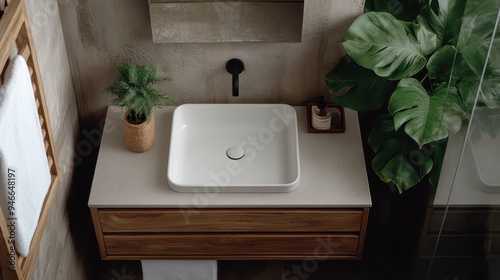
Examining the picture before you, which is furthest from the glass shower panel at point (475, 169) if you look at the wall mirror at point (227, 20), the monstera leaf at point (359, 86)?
the wall mirror at point (227, 20)

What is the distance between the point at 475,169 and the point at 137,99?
3.71ft

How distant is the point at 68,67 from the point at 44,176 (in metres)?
0.60

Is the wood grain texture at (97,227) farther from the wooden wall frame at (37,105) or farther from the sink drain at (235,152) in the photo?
the sink drain at (235,152)

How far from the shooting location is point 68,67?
267 centimetres

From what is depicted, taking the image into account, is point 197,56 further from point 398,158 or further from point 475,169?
point 475,169

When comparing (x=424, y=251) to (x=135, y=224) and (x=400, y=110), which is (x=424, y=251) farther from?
(x=135, y=224)

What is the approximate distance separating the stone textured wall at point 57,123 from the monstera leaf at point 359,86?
3.13ft

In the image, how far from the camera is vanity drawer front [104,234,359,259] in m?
2.60

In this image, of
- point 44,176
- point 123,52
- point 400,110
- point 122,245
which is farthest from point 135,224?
point 400,110

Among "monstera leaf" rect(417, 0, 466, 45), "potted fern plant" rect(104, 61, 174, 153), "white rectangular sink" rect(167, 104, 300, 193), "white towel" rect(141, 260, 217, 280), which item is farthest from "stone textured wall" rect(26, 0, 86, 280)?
"monstera leaf" rect(417, 0, 466, 45)

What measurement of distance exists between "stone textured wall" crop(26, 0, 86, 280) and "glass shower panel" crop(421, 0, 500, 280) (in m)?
1.30

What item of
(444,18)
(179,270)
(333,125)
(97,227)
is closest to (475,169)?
(444,18)

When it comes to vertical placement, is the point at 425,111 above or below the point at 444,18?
below

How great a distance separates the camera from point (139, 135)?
2.60 metres
